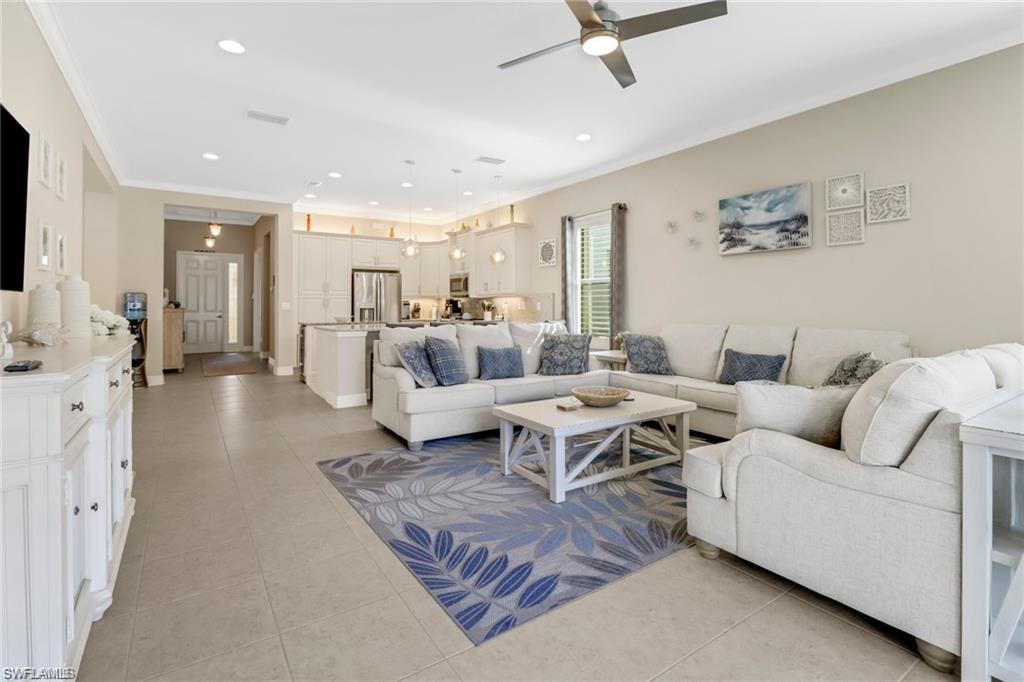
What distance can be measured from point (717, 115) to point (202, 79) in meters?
4.47

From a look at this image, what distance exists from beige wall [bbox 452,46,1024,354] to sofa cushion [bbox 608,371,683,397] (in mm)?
947

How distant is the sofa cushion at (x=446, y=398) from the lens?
3.92 metres

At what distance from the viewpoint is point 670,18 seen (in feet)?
8.16

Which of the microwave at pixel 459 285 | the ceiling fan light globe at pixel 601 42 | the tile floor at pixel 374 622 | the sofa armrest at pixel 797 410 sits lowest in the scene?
the tile floor at pixel 374 622

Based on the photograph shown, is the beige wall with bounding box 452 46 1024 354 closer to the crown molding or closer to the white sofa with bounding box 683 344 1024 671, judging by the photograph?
the white sofa with bounding box 683 344 1024 671

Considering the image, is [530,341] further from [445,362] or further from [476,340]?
[445,362]

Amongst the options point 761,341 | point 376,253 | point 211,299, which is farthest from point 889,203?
point 211,299

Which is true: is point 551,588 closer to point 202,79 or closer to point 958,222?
point 958,222

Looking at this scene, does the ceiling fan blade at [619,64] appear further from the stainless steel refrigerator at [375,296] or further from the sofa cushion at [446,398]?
the stainless steel refrigerator at [375,296]

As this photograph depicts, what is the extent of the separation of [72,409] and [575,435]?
8.59 feet

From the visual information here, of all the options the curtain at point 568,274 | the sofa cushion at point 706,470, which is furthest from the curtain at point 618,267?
the sofa cushion at point 706,470

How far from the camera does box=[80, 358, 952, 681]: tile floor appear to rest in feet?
5.17

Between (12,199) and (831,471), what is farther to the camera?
(12,199)

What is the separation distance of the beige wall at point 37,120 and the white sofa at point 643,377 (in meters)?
2.33
